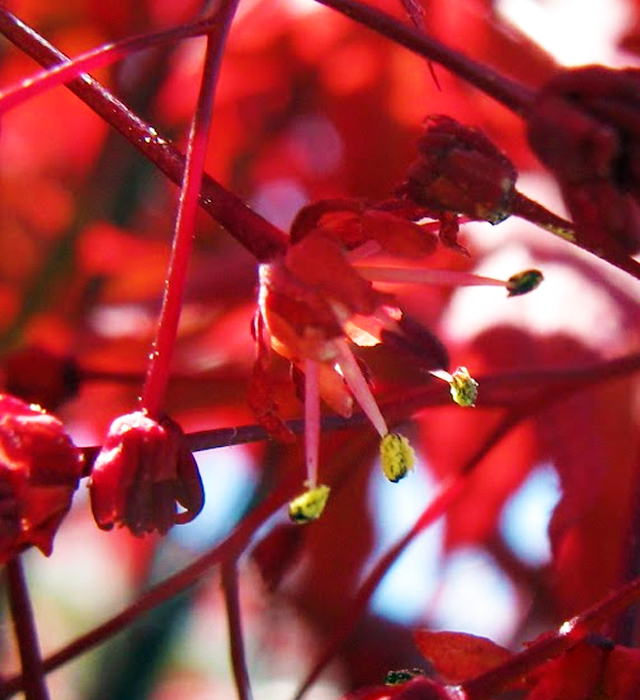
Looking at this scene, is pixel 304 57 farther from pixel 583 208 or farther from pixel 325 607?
pixel 583 208

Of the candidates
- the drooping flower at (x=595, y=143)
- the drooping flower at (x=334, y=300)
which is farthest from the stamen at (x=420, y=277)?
the drooping flower at (x=595, y=143)

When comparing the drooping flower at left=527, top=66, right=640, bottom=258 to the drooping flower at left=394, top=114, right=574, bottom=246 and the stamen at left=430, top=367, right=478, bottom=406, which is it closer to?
the drooping flower at left=394, top=114, right=574, bottom=246

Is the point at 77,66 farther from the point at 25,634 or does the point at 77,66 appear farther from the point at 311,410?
the point at 25,634

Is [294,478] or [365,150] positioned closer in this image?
[294,478]

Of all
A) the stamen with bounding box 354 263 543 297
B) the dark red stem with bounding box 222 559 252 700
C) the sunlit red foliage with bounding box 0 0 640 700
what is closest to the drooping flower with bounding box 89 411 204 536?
the sunlit red foliage with bounding box 0 0 640 700

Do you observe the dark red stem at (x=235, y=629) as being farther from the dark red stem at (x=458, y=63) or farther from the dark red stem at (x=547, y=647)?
the dark red stem at (x=458, y=63)

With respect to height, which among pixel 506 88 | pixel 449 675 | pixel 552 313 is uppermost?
pixel 552 313

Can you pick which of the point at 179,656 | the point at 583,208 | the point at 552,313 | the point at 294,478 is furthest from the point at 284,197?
the point at 583,208
